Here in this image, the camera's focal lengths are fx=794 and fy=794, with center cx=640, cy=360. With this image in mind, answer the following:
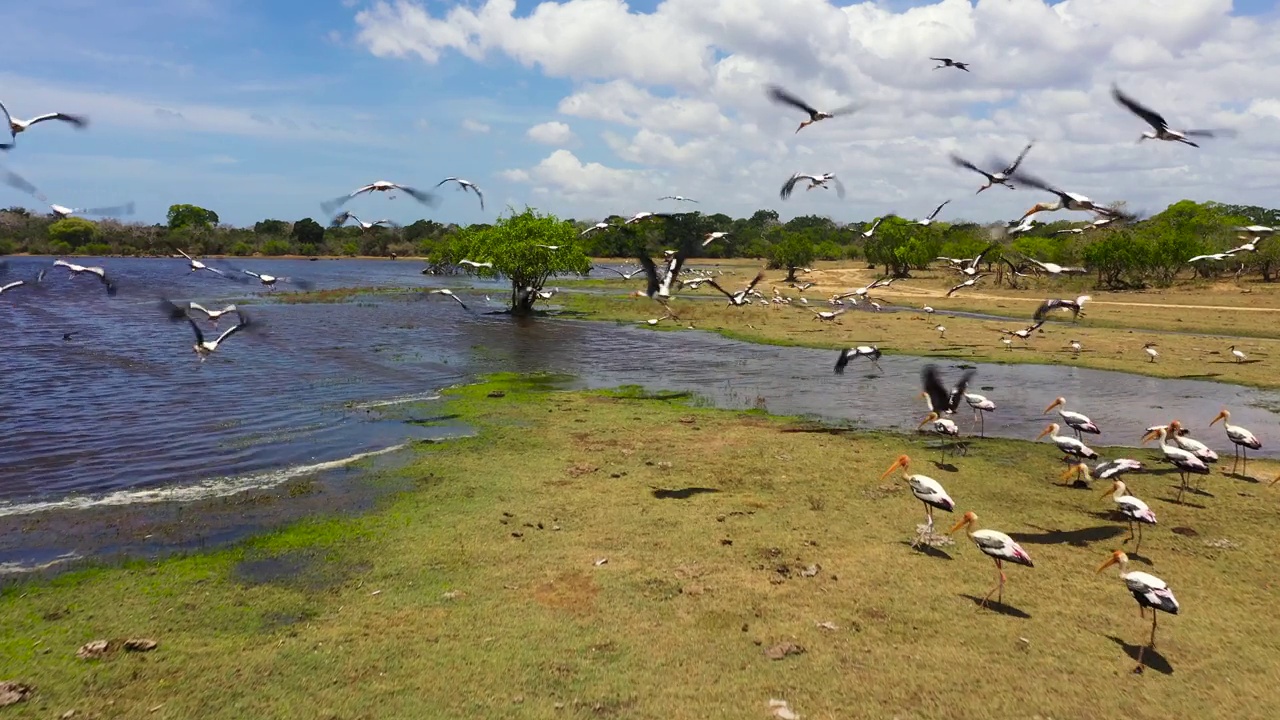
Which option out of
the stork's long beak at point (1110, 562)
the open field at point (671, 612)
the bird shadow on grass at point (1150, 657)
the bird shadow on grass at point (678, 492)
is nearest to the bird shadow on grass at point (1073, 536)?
the open field at point (671, 612)

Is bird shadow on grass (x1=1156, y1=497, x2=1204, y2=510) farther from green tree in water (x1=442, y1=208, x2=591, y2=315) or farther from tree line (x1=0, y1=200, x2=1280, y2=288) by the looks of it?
green tree in water (x1=442, y1=208, x2=591, y2=315)

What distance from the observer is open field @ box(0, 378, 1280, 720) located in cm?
766

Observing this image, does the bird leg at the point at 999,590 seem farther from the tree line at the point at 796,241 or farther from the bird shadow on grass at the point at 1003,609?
the tree line at the point at 796,241

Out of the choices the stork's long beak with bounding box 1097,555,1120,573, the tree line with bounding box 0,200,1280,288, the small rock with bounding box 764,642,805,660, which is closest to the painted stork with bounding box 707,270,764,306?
the tree line with bounding box 0,200,1280,288

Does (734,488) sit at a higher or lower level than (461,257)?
lower

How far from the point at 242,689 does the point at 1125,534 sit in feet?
39.5

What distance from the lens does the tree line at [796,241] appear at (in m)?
36.7

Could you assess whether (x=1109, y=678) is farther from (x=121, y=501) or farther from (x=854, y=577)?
(x=121, y=501)

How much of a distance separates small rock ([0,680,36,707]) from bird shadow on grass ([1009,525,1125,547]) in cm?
1228

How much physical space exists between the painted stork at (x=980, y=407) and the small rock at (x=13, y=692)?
56.9ft

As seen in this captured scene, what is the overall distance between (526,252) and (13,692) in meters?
41.0

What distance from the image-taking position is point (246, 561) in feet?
36.1

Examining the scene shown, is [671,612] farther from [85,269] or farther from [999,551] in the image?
[85,269]

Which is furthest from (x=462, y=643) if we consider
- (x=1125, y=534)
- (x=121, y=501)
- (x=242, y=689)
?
(x=1125, y=534)
